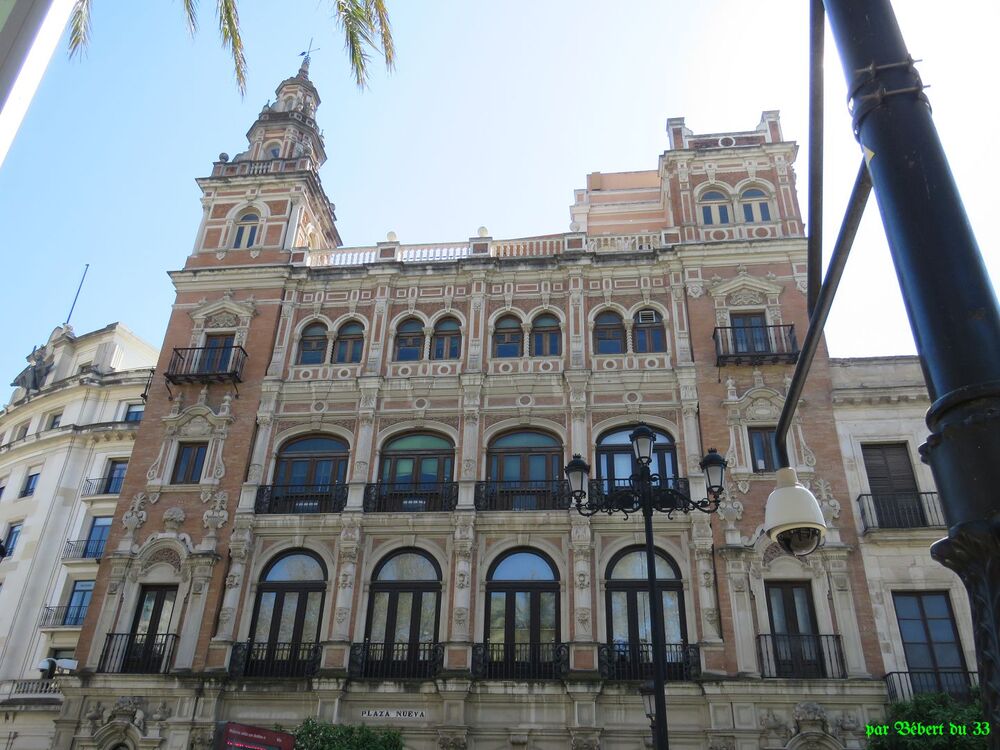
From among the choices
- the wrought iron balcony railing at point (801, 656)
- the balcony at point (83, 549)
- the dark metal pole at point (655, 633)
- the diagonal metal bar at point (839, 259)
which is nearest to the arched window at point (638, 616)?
the wrought iron balcony railing at point (801, 656)

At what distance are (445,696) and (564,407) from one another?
9094mm

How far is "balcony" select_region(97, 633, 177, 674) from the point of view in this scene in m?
22.7

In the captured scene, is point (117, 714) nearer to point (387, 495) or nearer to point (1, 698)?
point (387, 495)

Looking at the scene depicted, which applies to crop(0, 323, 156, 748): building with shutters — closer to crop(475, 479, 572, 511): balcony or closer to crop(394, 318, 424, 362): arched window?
crop(394, 318, 424, 362): arched window

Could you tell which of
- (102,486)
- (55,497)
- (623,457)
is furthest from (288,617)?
(55,497)

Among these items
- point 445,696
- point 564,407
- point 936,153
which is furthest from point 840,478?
point 936,153

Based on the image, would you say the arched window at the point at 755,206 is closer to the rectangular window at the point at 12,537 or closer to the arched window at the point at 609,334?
the arched window at the point at 609,334

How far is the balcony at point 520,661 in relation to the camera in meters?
21.3

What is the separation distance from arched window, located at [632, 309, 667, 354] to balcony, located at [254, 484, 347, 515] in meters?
10.4

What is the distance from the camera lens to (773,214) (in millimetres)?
27781

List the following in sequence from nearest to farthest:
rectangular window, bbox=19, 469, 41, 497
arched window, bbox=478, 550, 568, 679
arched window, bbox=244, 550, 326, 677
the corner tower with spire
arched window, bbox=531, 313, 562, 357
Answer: arched window, bbox=478, 550, 568, 679 → arched window, bbox=244, 550, 326, 677 → arched window, bbox=531, 313, 562, 357 → the corner tower with spire → rectangular window, bbox=19, 469, 41, 497

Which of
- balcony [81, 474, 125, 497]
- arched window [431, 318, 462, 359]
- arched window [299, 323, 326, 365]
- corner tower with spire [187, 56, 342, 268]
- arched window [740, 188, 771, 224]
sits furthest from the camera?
balcony [81, 474, 125, 497]

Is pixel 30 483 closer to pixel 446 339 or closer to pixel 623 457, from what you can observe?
pixel 446 339

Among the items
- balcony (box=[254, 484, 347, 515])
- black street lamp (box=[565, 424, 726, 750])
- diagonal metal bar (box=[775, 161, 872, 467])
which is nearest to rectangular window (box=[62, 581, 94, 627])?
balcony (box=[254, 484, 347, 515])
